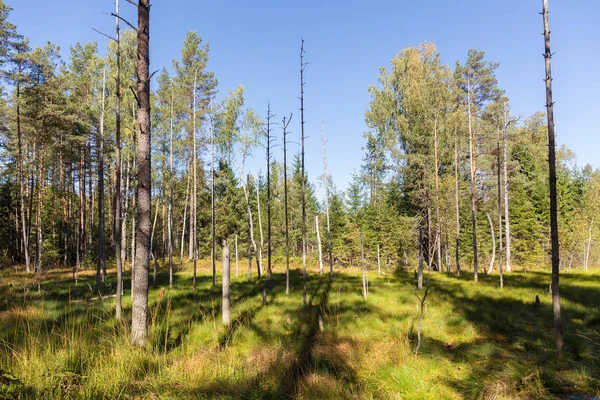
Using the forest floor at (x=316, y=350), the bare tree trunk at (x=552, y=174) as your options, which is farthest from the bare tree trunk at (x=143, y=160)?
the bare tree trunk at (x=552, y=174)

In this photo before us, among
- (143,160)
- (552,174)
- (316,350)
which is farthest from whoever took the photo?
(552,174)

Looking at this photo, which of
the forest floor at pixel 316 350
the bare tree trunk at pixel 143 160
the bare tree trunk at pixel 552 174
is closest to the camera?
the forest floor at pixel 316 350

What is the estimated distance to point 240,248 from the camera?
31500mm

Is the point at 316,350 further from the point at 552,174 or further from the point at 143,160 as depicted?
the point at 552,174

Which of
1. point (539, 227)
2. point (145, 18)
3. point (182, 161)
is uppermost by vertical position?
point (182, 161)

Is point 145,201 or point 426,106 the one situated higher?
point 426,106

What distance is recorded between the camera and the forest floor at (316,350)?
11.7 feet

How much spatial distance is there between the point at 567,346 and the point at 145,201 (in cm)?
1015

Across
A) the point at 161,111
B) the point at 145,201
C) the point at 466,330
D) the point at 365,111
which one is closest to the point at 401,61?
the point at 365,111

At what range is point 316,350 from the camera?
6.45 metres

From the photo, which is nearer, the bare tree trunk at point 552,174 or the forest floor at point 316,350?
the forest floor at point 316,350

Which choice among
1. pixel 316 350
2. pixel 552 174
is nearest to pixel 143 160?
pixel 316 350

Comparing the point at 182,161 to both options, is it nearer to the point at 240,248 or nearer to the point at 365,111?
the point at 240,248

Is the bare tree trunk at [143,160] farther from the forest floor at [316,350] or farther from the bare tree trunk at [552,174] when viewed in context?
the bare tree trunk at [552,174]
